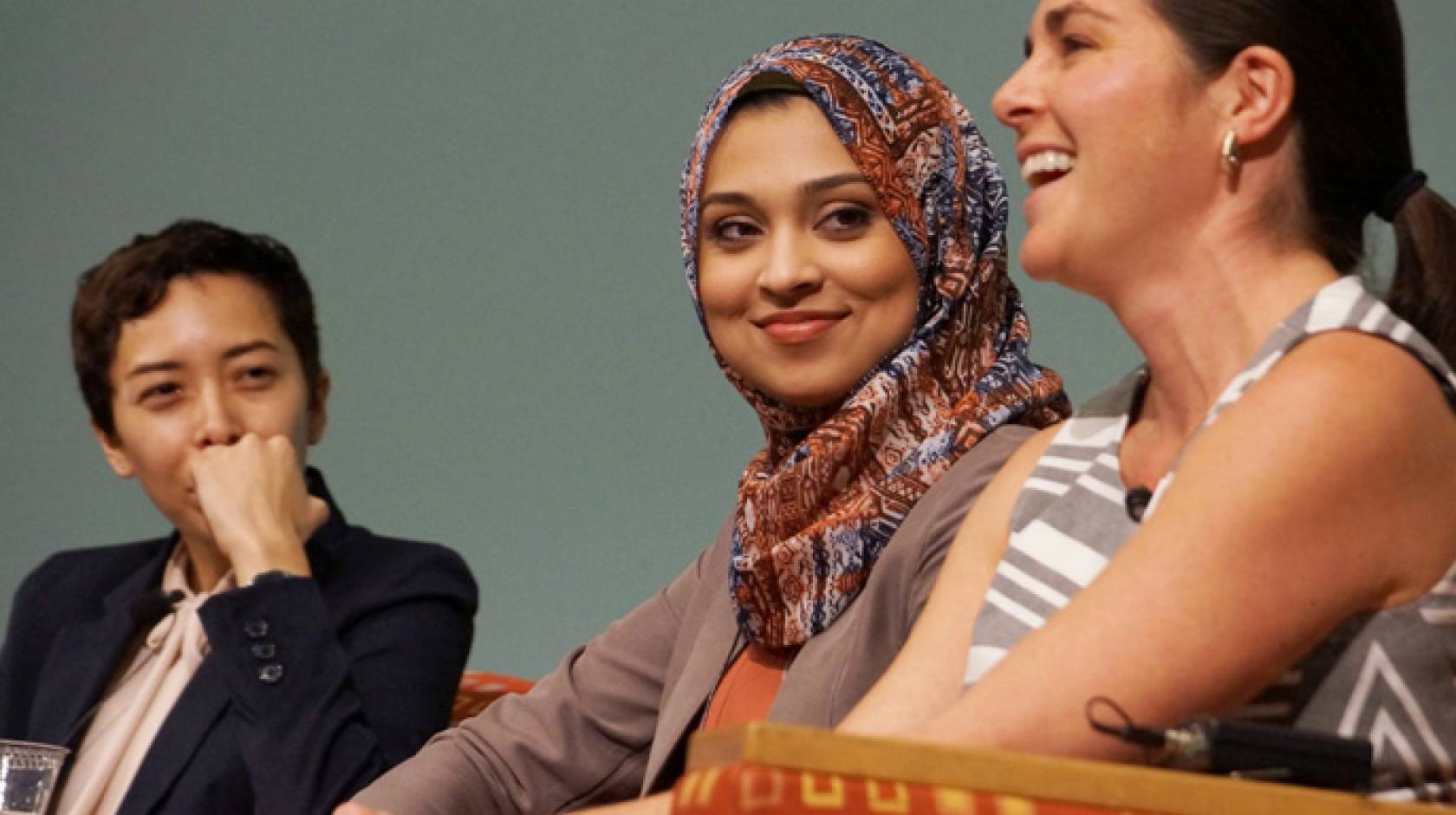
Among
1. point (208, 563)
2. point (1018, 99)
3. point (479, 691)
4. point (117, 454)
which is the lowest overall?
point (479, 691)

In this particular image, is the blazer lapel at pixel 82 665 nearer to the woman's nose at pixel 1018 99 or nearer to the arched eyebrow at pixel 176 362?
the arched eyebrow at pixel 176 362

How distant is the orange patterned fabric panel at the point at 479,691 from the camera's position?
2643 millimetres

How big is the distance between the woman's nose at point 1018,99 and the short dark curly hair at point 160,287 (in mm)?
1480

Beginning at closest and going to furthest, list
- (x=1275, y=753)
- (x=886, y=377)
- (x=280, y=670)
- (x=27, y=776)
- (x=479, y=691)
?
(x=1275, y=753) < (x=27, y=776) < (x=886, y=377) < (x=280, y=670) < (x=479, y=691)

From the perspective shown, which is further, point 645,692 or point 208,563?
point 208,563

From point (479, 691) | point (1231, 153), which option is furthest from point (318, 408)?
point (1231, 153)

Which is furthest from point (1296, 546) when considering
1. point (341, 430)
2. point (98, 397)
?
point (341, 430)

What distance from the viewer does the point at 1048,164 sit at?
140 cm

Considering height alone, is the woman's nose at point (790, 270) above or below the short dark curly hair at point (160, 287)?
below

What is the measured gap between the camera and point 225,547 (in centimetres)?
246

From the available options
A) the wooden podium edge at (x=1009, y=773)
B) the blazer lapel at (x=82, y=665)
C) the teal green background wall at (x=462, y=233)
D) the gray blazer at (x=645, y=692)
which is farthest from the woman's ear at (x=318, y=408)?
the wooden podium edge at (x=1009, y=773)

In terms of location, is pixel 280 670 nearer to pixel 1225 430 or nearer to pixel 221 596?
pixel 221 596

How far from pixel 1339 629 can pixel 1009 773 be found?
37cm

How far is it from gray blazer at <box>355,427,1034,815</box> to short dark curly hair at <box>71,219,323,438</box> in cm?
75
